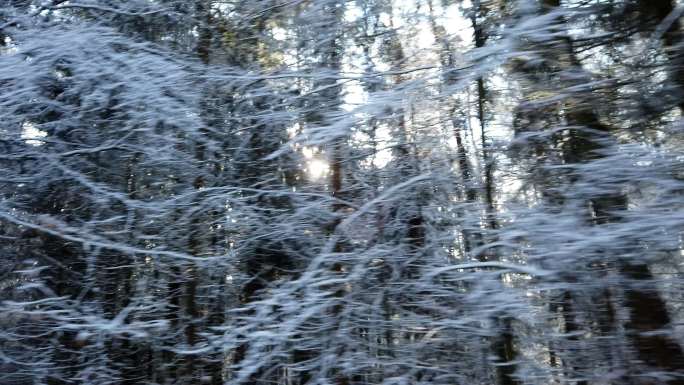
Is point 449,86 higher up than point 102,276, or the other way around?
point 449,86

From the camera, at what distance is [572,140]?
3.90 meters

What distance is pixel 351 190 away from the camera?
6.05m

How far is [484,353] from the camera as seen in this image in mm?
4965

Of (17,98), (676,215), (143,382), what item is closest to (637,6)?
(676,215)

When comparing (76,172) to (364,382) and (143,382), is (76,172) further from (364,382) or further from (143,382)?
(364,382)

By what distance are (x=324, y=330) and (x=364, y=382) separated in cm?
87

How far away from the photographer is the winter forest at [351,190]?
136 inches

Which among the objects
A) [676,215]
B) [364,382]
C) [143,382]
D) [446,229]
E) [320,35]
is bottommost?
[143,382]

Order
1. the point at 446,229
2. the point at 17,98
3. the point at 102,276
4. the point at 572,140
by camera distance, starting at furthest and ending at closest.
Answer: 1. the point at 102,276
2. the point at 446,229
3. the point at 17,98
4. the point at 572,140

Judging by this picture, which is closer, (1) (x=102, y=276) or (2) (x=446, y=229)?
(2) (x=446, y=229)

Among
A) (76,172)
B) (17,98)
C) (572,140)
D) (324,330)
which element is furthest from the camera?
(76,172)

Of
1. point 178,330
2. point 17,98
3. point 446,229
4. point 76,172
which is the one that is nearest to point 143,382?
point 178,330

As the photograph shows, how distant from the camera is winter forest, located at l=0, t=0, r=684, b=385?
3.46 m

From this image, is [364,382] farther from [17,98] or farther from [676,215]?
[17,98]
